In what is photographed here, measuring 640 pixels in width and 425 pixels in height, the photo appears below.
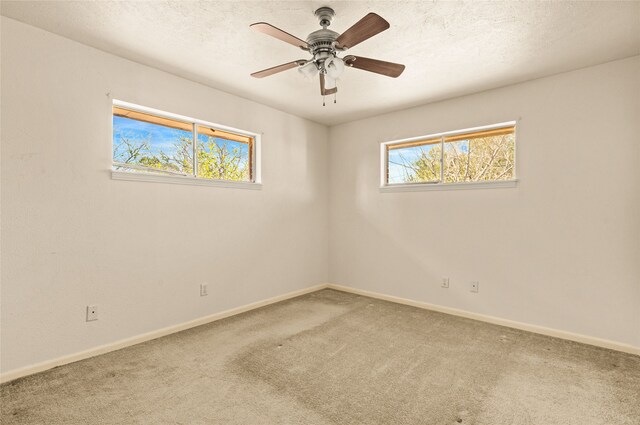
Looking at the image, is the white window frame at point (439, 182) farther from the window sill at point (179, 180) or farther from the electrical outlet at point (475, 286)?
the window sill at point (179, 180)

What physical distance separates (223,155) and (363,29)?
2427 millimetres

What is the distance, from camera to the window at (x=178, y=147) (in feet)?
9.89

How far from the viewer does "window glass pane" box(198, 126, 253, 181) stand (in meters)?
3.63

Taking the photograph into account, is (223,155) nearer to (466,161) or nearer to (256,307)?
(256,307)

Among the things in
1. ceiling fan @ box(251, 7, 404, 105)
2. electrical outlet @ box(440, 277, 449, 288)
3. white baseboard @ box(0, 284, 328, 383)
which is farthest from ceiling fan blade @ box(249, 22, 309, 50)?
electrical outlet @ box(440, 277, 449, 288)

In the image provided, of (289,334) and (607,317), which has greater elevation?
(607,317)

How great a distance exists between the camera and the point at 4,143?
2.29 meters

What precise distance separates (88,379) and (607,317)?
4.23m

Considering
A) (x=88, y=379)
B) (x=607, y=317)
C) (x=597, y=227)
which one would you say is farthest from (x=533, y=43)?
(x=88, y=379)

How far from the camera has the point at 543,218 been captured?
3.24 metres

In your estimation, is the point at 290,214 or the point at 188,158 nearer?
the point at 188,158

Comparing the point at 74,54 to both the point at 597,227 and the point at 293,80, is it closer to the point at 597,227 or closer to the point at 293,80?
the point at 293,80

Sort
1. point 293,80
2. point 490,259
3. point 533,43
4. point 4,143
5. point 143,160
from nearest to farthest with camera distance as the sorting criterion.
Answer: point 4,143 → point 533,43 → point 143,160 → point 293,80 → point 490,259

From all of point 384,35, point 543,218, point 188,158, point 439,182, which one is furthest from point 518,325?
point 188,158
